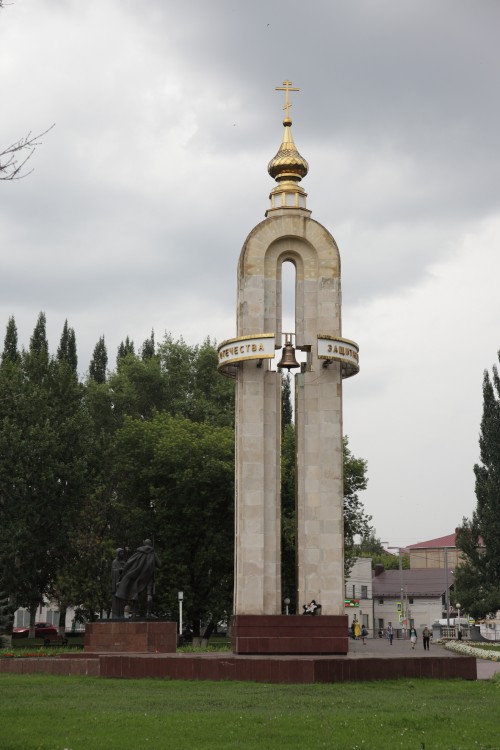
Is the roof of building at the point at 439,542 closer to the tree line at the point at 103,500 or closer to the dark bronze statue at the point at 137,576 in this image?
the tree line at the point at 103,500

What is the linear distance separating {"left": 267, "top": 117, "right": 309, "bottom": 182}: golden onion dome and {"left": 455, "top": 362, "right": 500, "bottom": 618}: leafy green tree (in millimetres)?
25252

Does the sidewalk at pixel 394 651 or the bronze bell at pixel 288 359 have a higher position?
the bronze bell at pixel 288 359

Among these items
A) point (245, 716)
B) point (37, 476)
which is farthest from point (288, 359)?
point (37, 476)

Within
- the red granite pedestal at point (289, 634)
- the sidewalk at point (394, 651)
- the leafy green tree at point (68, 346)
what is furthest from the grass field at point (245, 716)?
the leafy green tree at point (68, 346)

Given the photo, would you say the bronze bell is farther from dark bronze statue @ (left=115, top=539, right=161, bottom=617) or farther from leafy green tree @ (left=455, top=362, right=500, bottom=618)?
leafy green tree @ (left=455, top=362, right=500, bottom=618)

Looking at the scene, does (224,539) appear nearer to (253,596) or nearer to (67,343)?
(253,596)

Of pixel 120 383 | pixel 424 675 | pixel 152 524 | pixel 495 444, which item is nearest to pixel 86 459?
pixel 152 524

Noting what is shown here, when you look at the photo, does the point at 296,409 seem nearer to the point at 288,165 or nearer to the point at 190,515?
the point at 288,165

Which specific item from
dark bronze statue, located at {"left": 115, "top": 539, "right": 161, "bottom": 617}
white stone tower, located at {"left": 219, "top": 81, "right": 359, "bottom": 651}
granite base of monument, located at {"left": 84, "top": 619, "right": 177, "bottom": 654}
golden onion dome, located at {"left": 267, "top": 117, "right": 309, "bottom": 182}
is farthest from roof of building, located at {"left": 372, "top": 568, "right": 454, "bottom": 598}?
granite base of monument, located at {"left": 84, "top": 619, "right": 177, "bottom": 654}

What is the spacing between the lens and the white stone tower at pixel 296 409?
93.2 ft

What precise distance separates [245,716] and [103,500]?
3637 cm

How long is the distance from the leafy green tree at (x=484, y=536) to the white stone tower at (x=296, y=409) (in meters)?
24.0

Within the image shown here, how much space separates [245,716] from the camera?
15047mm

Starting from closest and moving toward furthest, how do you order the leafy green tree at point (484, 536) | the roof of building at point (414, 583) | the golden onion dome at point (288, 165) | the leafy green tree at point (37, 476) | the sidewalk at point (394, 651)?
the sidewalk at point (394, 651), the golden onion dome at point (288, 165), the leafy green tree at point (37, 476), the leafy green tree at point (484, 536), the roof of building at point (414, 583)
